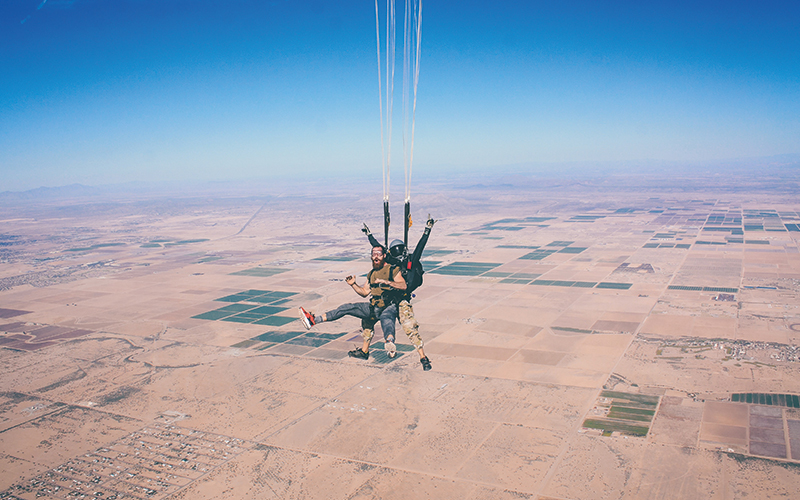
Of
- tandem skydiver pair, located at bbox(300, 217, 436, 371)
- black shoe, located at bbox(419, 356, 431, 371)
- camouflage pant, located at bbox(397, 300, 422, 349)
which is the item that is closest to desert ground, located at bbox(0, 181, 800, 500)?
black shoe, located at bbox(419, 356, 431, 371)

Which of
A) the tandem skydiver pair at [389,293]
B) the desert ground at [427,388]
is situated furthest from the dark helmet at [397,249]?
Answer: the desert ground at [427,388]

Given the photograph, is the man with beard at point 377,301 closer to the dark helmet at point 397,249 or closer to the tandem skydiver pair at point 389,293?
the tandem skydiver pair at point 389,293

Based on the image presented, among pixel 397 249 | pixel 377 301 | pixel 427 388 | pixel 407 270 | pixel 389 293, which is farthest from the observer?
pixel 427 388

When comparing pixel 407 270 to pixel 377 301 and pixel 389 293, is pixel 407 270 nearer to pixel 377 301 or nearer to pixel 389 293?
pixel 389 293

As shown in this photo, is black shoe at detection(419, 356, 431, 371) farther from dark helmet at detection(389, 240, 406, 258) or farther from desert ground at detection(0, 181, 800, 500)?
desert ground at detection(0, 181, 800, 500)

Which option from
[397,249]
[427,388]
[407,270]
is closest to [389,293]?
[407,270]

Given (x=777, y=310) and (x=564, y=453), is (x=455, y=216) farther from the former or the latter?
(x=564, y=453)
